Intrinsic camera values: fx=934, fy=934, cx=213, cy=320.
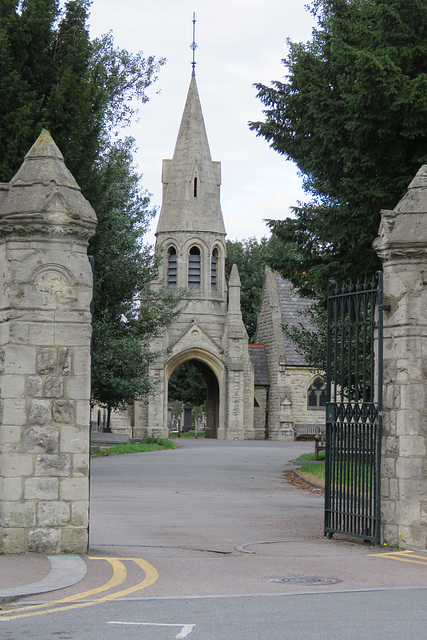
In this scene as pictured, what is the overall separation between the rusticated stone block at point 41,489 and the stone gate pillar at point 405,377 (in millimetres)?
3952

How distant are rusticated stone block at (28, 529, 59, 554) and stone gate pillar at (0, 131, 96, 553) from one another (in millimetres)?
11

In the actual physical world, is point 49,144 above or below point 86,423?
above

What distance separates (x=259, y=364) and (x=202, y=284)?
22.3ft

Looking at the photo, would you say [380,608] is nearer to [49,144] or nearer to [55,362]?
[55,362]

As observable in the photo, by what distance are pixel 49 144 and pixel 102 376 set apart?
18.4m

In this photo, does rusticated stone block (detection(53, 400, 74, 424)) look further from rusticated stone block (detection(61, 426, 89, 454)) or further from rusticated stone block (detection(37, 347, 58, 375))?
rusticated stone block (detection(37, 347, 58, 375))

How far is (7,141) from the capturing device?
20.4m

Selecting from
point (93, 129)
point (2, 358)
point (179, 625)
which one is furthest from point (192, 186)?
point (179, 625)

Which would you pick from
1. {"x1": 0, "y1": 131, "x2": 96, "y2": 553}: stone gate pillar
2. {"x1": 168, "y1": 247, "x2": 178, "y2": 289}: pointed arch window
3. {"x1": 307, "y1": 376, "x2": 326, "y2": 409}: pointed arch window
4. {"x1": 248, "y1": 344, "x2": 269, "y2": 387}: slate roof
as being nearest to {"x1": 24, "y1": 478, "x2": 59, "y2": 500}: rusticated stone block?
{"x1": 0, "y1": 131, "x2": 96, "y2": 553}: stone gate pillar

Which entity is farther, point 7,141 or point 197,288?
point 197,288

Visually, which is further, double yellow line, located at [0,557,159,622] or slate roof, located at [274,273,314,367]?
slate roof, located at [274,273,314,367]

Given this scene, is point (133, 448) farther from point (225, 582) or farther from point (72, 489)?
point (225, 582)

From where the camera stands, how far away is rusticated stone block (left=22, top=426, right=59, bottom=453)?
10.0m

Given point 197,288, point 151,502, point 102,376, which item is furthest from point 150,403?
point 151,502
